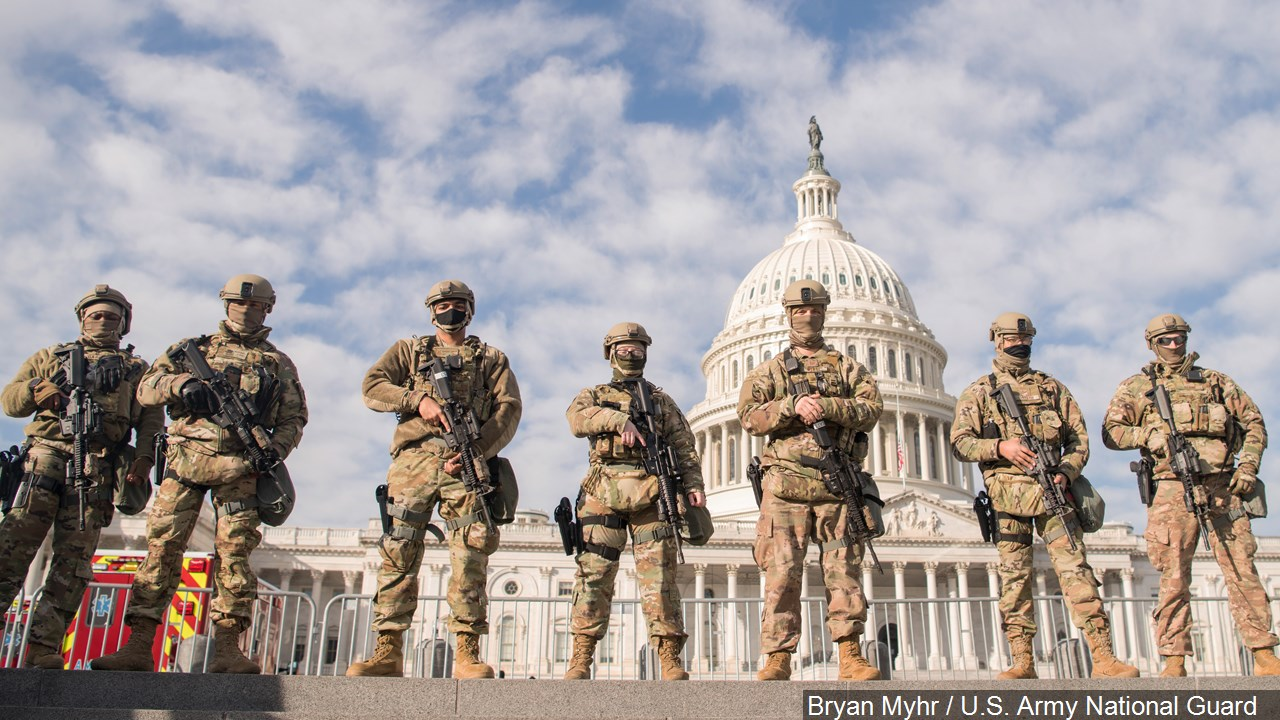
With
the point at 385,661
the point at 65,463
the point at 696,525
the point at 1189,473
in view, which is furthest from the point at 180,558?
the point at 1189,473

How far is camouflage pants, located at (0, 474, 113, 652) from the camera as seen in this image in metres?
7.86

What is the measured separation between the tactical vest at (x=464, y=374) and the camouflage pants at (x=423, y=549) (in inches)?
21.7

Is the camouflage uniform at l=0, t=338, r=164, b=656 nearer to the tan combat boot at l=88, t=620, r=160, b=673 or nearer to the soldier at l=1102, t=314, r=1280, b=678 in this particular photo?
the tan combat boot at l=88, t=620, r=160, b=673

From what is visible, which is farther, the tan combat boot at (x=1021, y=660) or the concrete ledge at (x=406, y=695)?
the tan combat boot at (x=1021, y=660)

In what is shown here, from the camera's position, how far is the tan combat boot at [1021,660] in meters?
7.95

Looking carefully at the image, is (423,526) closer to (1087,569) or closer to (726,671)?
(1087,569)

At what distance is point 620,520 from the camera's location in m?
8.33

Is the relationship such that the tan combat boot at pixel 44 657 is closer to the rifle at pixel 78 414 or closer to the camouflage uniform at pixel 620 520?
the rifle at pixel 78 414

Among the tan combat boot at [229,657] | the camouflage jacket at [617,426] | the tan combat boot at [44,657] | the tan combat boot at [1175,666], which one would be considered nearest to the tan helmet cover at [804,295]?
the camouflage jacket at [617,426]

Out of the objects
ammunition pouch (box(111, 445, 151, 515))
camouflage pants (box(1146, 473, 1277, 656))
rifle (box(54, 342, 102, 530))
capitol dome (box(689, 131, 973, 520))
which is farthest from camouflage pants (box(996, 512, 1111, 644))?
capitol dome (box(689, 131, 973, 520))

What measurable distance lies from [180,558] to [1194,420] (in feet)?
27.0

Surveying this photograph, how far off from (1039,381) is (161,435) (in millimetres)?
7203

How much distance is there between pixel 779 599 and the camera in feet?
26.0

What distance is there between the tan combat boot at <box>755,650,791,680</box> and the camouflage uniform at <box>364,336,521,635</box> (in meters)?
2.01
